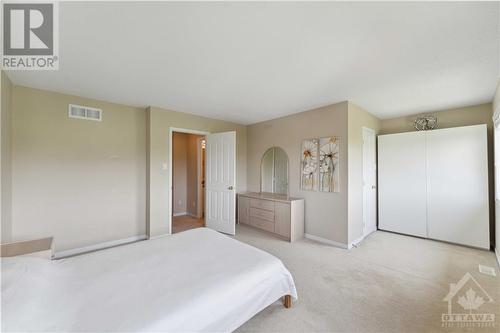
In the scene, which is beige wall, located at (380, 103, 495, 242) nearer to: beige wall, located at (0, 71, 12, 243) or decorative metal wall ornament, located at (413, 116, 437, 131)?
decorative metal wall ornament, located at (413, 116, 437, 131)

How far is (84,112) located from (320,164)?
13.0ft

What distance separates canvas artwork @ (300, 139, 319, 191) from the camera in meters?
3.65

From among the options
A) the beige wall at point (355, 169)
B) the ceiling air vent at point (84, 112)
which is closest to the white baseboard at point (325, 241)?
the beige wall at point (355, 169)

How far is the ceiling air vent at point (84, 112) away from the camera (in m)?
2.99

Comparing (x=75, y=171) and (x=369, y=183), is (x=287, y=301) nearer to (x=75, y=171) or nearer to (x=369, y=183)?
(x=369, y=183)

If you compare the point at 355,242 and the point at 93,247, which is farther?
the point at 355,242

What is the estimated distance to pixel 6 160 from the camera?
7.72ft

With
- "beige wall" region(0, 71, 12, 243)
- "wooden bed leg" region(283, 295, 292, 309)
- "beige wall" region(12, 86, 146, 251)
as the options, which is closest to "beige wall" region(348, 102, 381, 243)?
"wooden bed leg" region(283, 295, 292, 309)

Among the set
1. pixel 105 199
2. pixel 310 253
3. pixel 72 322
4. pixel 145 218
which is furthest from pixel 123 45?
pixel 310 253

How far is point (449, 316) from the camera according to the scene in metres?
1.76

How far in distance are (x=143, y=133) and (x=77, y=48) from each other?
1.92m

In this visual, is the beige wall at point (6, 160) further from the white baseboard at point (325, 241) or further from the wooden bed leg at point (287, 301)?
the white baseboard at point (325, 241)

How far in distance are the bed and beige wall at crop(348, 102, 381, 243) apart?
2.05 m

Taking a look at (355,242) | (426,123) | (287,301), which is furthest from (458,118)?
(287,301)
